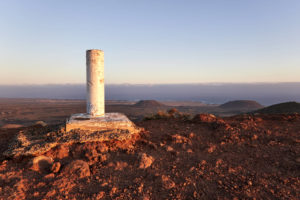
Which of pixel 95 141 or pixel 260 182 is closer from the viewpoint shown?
pixel 260 182

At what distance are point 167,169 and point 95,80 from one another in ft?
14.3

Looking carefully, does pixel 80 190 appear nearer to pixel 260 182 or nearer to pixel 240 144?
pixel 260 182

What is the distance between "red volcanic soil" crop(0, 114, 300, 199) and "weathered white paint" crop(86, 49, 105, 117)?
206 centimetres

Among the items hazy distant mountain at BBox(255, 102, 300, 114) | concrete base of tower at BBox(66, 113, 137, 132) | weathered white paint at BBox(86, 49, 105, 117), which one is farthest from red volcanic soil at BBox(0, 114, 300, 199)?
hazy distant mountain at BBox(255, 102, 300, 114)

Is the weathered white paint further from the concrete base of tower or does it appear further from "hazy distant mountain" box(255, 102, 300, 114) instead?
"hazy distant mountain" box(255, 102, 300, 114)

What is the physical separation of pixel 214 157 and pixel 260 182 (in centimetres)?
130

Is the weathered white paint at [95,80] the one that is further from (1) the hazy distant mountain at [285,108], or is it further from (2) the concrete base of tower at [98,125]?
(1) the hazy distant mountain at [285,108]

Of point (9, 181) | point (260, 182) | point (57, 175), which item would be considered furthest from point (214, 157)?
point (9, 181)

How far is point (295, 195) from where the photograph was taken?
9.89 feet

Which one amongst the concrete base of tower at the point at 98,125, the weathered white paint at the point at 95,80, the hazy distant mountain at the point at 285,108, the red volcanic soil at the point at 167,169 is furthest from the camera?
the hazy distant mountain at the point at 285,108

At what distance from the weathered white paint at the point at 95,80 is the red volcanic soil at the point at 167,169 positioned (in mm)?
2061

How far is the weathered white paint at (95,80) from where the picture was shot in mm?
6672

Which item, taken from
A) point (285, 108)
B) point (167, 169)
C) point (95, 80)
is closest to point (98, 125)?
point (95, 80)

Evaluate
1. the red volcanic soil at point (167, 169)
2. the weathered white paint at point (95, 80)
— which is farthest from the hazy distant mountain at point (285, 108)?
the weathered white paint at point (95, 80)
